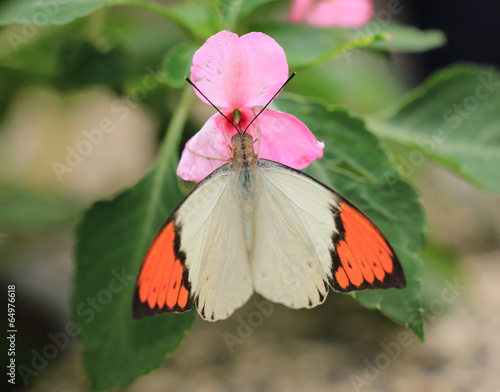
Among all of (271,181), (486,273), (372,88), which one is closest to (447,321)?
(486,273)

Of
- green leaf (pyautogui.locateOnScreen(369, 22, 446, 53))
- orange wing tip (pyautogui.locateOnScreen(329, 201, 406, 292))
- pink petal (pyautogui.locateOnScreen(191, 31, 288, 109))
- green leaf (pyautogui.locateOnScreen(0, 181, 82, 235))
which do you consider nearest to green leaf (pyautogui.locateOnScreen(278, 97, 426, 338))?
orange wing tip (pyautogui.locateOnScreen(329, 201, 406, 292))

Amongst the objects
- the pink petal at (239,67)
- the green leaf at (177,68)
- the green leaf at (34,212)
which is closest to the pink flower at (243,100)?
the pink petal at (239,67)

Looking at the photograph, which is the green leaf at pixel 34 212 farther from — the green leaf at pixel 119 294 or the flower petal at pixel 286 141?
the flower petal at pixel 286 141

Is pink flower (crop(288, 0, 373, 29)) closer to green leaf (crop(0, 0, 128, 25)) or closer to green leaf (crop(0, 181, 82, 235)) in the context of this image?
green leaf (crop(0, 0, 128, 25))

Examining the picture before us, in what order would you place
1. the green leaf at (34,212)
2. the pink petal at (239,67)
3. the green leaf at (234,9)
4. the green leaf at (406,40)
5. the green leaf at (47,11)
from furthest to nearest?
the green leaf at (34,212), the green leaf at (406,40), the green leaf at (234,9), the green leaf at (47,11), the pink petal at (239,67)

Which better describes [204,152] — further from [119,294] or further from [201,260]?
[119,294]

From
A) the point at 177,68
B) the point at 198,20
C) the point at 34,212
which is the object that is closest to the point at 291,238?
the point at 177,68
